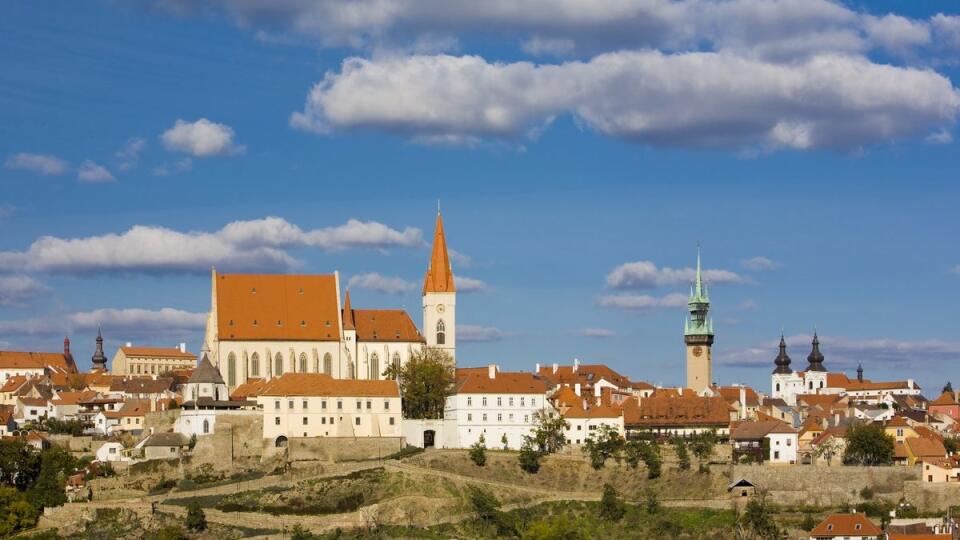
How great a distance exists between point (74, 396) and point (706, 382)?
48.7 m

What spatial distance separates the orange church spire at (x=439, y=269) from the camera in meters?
124

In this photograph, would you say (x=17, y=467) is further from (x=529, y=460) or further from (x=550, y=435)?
(x=550, y=435)

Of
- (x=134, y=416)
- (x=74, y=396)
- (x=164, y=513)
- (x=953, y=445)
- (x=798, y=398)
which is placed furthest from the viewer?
(x=798, y=398)

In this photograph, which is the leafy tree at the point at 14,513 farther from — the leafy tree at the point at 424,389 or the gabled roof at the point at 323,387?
the leafy tree at the point at 424,389

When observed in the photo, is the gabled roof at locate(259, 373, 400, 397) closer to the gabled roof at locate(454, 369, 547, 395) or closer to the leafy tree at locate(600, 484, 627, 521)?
the gabled roof at locate(454, 369, 547, 395)

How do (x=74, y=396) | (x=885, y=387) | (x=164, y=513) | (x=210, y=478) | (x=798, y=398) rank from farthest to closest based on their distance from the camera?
(x=885, y=387) < (x=798, y=398) < (x=74, y=396) < (x=210, y=478) < (x=164, y=513)

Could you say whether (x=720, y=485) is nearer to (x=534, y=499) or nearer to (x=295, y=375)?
(x=534, y=499)

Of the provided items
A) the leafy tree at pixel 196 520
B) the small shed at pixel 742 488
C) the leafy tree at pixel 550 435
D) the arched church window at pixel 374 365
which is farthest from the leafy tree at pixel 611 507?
the arched church window at pixel 374 365

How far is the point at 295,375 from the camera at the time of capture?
106688 mm

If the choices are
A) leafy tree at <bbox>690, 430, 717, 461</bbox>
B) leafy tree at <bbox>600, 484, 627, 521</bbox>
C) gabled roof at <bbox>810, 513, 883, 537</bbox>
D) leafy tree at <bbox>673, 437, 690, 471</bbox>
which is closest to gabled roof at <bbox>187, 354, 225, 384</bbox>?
leafy tree at <bbox>600, 484, 627, 521</bbox>

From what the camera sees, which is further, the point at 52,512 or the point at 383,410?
the point at 383,410

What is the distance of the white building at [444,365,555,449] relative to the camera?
10538 cm

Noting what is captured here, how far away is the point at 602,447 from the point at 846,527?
19.4m

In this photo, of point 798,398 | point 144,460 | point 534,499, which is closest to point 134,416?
point 144,460
